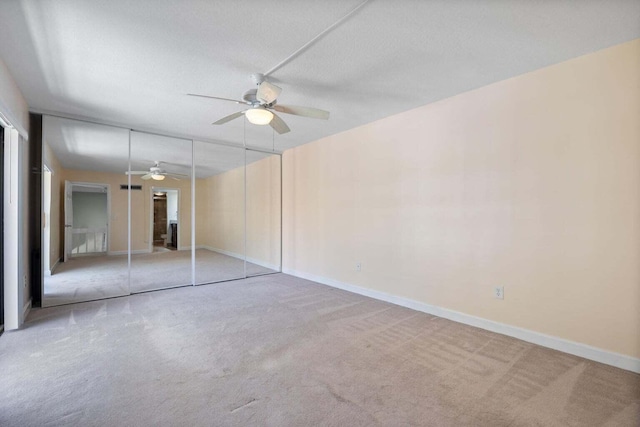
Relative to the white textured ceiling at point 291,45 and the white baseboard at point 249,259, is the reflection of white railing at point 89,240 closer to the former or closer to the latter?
the white baseboard at point 249,259

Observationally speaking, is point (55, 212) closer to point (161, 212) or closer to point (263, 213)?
point (161, 212)

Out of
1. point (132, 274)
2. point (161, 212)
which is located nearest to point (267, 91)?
point (132, 274)

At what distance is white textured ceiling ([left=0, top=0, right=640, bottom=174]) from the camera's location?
1.90 m

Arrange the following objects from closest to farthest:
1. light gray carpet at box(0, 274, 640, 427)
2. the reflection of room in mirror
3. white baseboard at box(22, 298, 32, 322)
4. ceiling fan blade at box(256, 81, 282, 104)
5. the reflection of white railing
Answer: light gray carpet at box(0, 274, 640, 427) < ceiling fan blade at box(256, 81, 282, 104) < white baseboard at box(22, 298, 32, 322) < the reflection of room in mirror < the reflection of white railing

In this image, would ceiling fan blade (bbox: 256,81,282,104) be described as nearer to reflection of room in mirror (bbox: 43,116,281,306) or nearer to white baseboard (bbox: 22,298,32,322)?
reflection of room in mirror (bbox: 43,116,281,306)

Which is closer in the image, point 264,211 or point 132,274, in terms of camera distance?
point 132,274

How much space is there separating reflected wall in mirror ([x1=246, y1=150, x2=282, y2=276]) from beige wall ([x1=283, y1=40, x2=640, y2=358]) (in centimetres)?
228

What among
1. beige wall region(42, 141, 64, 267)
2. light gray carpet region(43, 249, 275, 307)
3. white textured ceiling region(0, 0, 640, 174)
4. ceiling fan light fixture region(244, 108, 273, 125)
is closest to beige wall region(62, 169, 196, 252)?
light gray carpet region(43, 249, 275, 307)

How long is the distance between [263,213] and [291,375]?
15.2ft

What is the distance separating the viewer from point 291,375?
7.06 feet

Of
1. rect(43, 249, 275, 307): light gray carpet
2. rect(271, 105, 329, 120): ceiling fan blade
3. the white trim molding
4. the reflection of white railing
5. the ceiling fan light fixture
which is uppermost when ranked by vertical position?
rect(271, 105, 329, 120): ceiling fan blade

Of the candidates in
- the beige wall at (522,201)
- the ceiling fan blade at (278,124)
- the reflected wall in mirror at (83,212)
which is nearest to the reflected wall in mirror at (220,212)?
the reflected wall in mirror at (83,212)

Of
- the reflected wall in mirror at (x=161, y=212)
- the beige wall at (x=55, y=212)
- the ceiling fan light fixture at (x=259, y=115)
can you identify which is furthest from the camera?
the beige wall at (x=55, y=212)

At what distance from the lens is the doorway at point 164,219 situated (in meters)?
8.13
